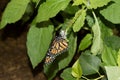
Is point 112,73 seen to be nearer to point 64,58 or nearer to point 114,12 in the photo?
point 114,12

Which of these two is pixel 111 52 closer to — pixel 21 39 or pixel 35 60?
pixel 35 60

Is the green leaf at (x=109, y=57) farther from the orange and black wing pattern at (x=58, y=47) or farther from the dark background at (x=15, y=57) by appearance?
the dark background at (x=15, y=57)

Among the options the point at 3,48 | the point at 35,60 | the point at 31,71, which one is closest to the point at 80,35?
the point at 31,71

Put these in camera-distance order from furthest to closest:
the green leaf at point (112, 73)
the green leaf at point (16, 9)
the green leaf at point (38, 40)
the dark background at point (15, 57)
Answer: the dark background at point (15, 57) < the green leaf at point (38, 40) < the green leaf at point (16, 9) < the green leaf at point (112, 73)

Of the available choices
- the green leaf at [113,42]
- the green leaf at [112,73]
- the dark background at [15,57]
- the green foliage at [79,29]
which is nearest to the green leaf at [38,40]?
the green foliage at [79,29]

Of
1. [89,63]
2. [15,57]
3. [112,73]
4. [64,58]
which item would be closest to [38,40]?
[64,58]

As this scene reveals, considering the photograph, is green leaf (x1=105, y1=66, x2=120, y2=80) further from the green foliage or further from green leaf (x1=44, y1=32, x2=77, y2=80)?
green leaf (x1=44, y1=32, x2=77, y2=80)
